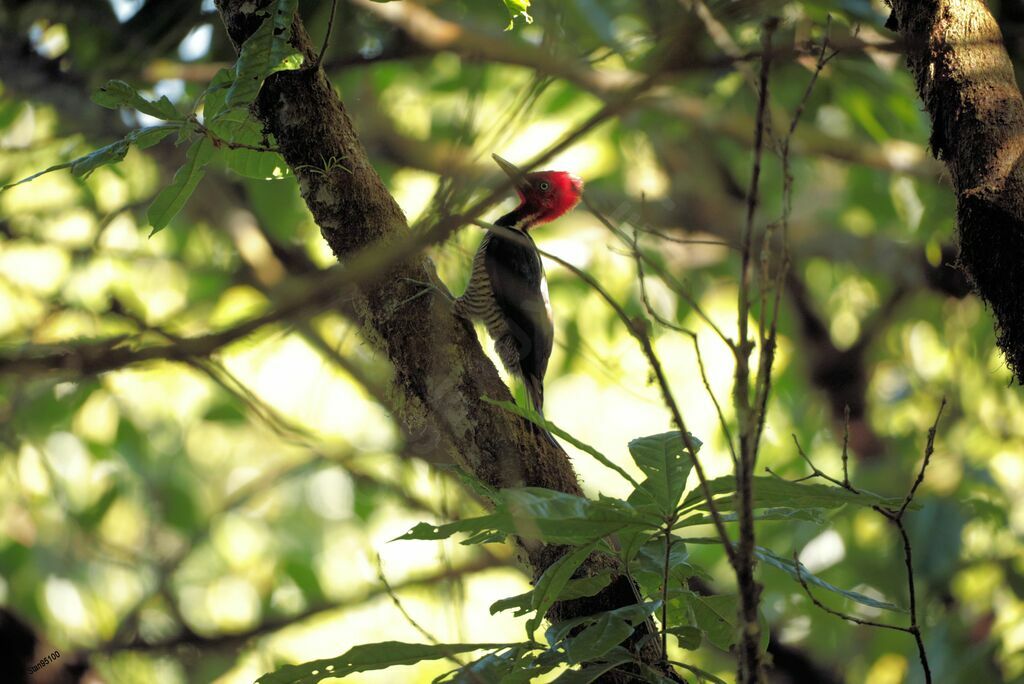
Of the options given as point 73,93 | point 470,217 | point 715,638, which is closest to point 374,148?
point 73,93

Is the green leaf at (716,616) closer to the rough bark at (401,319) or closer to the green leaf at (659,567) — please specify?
the green leaf at (659,567)

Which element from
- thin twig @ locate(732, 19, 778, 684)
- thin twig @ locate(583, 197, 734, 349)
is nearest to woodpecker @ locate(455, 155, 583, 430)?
thin twig @ locate(583, 197, 734, 349)

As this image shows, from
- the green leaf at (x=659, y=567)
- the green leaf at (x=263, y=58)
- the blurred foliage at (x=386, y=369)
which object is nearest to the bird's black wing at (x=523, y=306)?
the blurred foliage at (x=386, y=369)

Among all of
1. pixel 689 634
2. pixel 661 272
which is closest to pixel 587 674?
pixel 689 634

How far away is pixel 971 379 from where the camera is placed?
5836 mm

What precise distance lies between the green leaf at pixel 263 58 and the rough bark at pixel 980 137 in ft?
3.86

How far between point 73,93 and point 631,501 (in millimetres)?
4601

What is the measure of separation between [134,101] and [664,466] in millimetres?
1331

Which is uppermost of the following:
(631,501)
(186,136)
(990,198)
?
(186,136)

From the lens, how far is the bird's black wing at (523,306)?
12.9 ft

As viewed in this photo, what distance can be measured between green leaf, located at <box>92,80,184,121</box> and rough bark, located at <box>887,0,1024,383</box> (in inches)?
57.6

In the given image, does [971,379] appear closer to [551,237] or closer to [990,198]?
[551,237]

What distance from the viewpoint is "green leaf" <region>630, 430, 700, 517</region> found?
5.65ft

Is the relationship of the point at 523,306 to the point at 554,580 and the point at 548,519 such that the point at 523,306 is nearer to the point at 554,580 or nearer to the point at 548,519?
the point at 554,580
